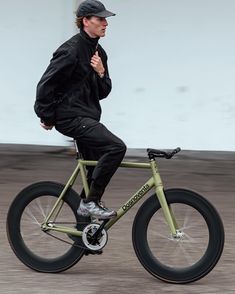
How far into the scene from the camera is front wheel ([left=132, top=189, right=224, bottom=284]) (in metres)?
5.26

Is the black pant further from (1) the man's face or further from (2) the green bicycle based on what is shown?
(1) the man's face

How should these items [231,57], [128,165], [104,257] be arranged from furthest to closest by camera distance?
[231,57]
[104,257]
[128,165]

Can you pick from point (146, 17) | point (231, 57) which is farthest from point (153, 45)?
point (231, 57)

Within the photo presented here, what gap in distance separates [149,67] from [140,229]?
227 inches

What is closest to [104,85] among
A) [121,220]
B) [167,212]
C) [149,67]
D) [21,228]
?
[167,212]

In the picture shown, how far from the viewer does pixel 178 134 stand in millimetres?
10875

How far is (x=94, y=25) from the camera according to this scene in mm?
5410

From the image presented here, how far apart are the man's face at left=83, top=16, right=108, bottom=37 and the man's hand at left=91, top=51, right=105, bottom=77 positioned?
A: 162 millimetres

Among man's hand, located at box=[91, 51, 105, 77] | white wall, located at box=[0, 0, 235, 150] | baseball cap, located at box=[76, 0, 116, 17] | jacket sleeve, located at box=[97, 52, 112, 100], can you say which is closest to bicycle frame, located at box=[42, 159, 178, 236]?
jacket sleeve, located at box=[97, 52, 112, 100]

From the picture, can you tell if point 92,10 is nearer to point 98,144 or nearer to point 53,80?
point 53,80

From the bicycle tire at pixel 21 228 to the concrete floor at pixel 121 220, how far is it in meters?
0.08

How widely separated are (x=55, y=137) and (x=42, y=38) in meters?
1.45

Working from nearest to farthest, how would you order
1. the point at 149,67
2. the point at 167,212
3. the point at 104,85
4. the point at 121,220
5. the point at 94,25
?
the point at 167,212, the point at 94,25, the point at 104,85, the point at 121,220, the point at 149,67

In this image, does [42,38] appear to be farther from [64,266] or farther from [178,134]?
[64,266]
